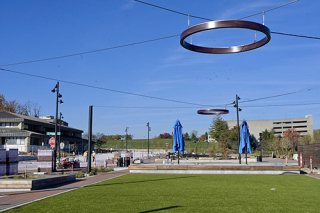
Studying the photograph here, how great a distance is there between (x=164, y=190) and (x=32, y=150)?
58728mm

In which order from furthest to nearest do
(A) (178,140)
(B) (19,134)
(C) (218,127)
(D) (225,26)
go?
(C) (218,127) < (B) (19,134) < (A) (178,140) < (D) (225,26)

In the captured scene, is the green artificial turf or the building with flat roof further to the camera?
the building with flat roof

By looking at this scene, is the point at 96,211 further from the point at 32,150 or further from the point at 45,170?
the point at 32,150

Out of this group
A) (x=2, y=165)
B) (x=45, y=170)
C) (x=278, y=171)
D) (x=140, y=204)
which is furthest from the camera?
(x=45, y=170)

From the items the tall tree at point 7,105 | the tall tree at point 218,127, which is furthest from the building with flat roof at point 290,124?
the tall tree at point 7,105

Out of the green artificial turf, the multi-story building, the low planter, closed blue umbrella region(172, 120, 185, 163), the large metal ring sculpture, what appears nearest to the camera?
the green artificial turf

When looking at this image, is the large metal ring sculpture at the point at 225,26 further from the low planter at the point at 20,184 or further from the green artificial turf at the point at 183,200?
the low planter at the point at 20,184

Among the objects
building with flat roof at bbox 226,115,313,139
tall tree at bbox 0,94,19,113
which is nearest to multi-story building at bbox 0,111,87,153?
tall tree at bbox 0,94,19,113

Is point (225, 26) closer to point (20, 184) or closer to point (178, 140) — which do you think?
point (20, 184)

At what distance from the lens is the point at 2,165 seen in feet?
59.8

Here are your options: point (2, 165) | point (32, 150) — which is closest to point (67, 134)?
point (32, 150)

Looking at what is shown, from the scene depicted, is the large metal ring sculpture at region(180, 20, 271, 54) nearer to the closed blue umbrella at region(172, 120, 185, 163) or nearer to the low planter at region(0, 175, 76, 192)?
the low planter at region(0, 175, 76, 192)

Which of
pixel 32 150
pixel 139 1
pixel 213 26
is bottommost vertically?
pixel 32 150

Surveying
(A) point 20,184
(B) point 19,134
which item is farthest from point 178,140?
(B) point 19,134
